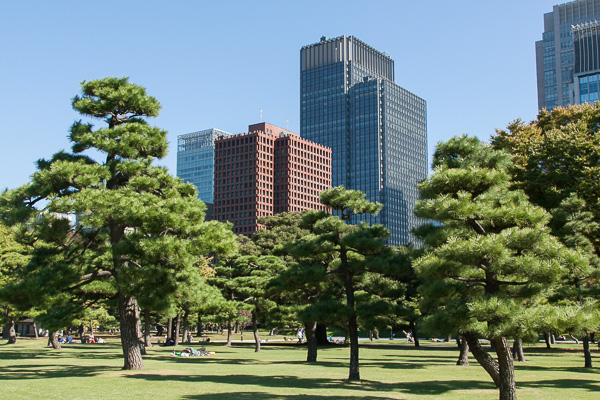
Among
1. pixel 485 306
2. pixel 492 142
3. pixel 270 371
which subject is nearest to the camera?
pixel 485 306

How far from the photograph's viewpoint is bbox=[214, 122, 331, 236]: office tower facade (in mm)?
164500

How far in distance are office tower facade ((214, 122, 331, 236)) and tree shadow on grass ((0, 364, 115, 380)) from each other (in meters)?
137

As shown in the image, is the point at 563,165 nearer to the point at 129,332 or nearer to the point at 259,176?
the point at 129,332

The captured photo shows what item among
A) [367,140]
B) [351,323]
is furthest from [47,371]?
[367,140]

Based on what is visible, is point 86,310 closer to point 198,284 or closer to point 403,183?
point 198,284

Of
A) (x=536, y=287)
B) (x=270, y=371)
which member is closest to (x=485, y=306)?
(x=536, y=287)

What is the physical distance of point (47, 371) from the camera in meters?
22.7

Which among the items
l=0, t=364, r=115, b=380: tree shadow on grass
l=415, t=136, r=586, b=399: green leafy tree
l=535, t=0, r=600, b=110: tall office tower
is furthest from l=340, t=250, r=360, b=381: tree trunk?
l=535, t=0, r=600, b=110: tall office tower

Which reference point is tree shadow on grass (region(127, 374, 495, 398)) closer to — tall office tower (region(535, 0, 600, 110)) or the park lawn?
the park lawn

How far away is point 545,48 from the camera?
618ft

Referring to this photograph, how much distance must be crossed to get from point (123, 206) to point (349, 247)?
949 centimetres

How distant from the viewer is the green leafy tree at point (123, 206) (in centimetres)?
1842

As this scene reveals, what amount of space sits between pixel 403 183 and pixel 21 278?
185794 mm

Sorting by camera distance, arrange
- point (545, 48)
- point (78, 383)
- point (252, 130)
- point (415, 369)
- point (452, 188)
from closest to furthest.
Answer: point (452, 188) < point (78, 383) < point (415, 369) < point (252, 130) < point (545, 48)
